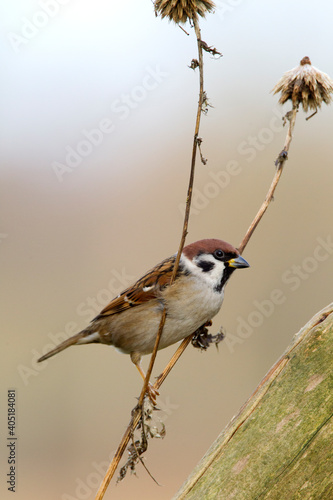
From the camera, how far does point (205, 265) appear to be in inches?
106

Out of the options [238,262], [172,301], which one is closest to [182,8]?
[238,262]

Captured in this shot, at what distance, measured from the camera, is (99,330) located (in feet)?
9.79

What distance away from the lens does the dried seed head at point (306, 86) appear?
1961mm

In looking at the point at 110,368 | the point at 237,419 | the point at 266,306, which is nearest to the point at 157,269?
the point at 237,419

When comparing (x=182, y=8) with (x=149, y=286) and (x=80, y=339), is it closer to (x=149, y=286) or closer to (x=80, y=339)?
(x=149, y=286)

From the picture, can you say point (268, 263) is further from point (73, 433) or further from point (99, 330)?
point (99, 330)

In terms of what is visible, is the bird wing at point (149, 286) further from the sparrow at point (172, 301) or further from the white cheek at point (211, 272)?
the white cheek at point (211, 272)

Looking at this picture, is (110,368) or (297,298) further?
(110,368)

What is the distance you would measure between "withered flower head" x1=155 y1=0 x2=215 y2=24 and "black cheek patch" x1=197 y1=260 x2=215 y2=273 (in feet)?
4.30

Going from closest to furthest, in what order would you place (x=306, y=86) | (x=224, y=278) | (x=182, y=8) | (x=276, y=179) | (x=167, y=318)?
(x=182, y=8) → (x=276, y=179) → (x=306, y=86) → (x=167, y=318) → (x=224, y=278)

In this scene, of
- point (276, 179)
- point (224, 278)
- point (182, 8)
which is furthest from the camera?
point (224, 278)

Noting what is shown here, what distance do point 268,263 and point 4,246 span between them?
2.77 metres

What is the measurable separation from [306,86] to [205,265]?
1.04 meters

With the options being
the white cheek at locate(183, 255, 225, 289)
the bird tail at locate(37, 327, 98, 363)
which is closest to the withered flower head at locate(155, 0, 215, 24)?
the white cheek at locate(183, 255, 225, 289)
